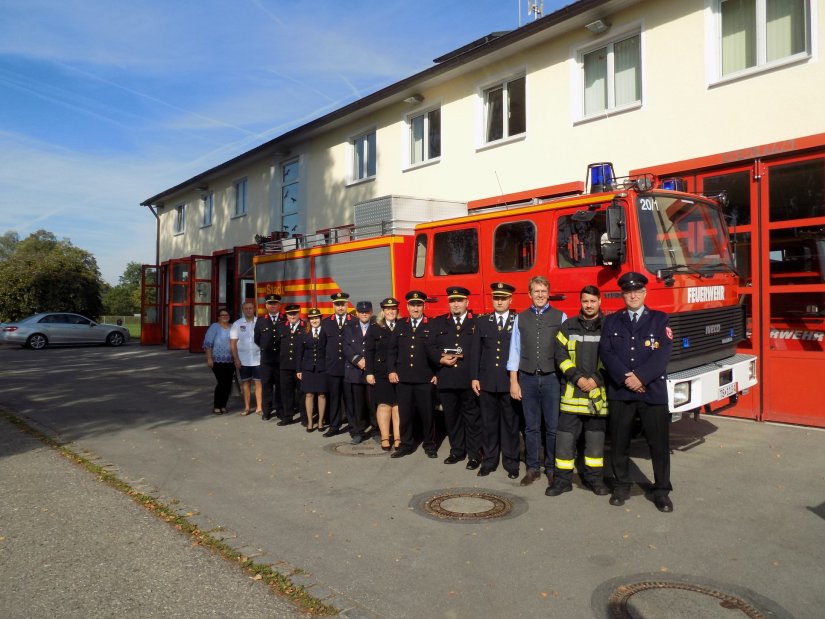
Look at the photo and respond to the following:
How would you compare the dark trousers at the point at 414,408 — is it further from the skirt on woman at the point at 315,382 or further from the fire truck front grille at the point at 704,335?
the fire truck front grille at the point at 704,335

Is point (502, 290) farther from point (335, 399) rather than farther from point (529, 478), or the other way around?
point (335, 399)

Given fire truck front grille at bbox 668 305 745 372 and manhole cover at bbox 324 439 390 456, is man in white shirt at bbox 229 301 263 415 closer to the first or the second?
manhole cover at bbox 324 439 390 456

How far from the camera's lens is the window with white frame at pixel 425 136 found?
567 inches

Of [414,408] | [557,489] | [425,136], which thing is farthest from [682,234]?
[425,136]

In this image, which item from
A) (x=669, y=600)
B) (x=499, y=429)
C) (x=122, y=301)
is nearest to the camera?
(x=669, y=600)

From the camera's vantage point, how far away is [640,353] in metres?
5.34

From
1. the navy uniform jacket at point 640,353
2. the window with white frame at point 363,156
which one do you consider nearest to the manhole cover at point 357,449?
the navy uniform jacket at point 640,353

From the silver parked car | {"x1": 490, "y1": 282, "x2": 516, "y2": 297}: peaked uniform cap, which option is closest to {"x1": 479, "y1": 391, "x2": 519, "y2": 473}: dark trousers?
{"x1": 490, "y1": 282, "x2": 516, "y2": 297}: peaked uniform cap

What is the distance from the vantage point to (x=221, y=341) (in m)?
10.0

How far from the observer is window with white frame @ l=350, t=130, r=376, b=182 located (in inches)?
643

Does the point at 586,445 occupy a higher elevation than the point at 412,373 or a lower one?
lower

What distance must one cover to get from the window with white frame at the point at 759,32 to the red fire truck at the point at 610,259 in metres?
2.93

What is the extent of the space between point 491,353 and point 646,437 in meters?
1.64

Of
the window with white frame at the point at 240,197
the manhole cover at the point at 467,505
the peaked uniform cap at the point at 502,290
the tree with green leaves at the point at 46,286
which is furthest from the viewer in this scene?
the tree with green leaves at the point at 46,286
